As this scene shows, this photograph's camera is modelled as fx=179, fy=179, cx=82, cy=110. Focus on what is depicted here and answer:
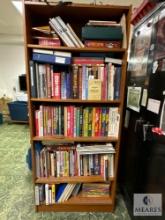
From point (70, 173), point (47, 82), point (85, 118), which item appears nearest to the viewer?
point (47, 82)

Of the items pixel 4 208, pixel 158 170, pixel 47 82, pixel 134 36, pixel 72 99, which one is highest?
pixel 134 36

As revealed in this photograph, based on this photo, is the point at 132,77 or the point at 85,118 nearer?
the point at 85,118

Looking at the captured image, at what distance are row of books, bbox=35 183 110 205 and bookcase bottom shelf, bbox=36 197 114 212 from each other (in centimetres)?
4

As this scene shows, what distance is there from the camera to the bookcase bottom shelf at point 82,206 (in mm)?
1726

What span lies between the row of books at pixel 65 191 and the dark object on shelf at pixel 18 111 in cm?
306

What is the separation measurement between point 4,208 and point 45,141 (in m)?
0.82

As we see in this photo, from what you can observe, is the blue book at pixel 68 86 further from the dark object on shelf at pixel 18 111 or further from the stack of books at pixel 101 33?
the dark object on shelf at pixel 18 111

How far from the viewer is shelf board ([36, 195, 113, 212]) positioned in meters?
1.73

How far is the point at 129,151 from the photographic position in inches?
69.9

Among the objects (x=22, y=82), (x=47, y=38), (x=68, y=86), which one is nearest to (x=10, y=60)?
(x=22, y=82)

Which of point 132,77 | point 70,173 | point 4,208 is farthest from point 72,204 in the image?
point 132,77

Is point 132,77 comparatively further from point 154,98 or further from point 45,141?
point 45,141

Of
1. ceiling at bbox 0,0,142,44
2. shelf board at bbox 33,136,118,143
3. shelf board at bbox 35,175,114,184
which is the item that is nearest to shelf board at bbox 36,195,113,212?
shelf board at bbox 35,175,114,184

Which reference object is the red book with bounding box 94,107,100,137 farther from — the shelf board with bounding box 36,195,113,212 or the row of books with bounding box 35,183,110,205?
the shelf board with bounding box 36,195,113,212
